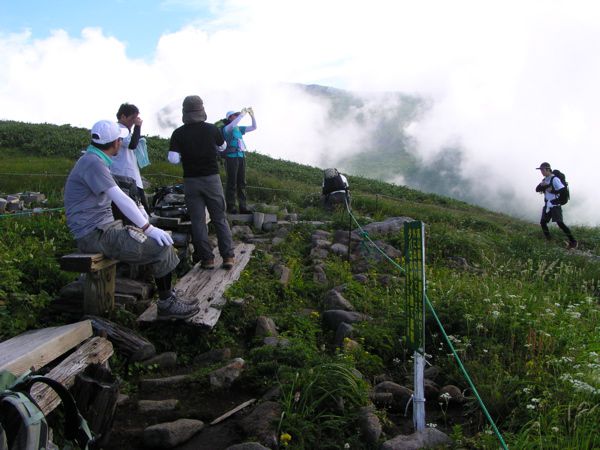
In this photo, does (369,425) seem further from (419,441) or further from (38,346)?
(38,346)

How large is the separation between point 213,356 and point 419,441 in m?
2.29

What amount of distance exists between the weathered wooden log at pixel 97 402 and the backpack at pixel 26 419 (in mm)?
553

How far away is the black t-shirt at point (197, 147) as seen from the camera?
7.09 metres

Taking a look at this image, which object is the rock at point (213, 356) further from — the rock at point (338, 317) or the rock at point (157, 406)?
the rock at point (338, 317)

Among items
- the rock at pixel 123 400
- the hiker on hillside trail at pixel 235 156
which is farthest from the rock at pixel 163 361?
the hiker on hillside trail at pixel 235 156

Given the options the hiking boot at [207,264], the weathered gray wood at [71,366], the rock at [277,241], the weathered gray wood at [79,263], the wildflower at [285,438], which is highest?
the weathered gray wood at [79,263]

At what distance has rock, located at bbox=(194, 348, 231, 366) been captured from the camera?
5.19m

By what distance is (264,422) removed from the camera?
3791mm

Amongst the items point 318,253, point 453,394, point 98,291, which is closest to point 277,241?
point 318,253

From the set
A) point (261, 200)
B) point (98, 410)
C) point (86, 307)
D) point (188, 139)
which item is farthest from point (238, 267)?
point (261, 200)

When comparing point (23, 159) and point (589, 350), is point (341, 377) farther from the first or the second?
point (23, 159)

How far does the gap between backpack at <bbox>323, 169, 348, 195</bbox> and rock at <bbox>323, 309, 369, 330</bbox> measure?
732 centimetres

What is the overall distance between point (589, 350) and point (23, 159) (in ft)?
55.3

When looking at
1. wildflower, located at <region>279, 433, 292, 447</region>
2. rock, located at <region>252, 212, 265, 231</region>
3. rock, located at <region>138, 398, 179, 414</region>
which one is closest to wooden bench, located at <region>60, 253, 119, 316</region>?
rock, located at <region>138, 398, 179, 414</region>
